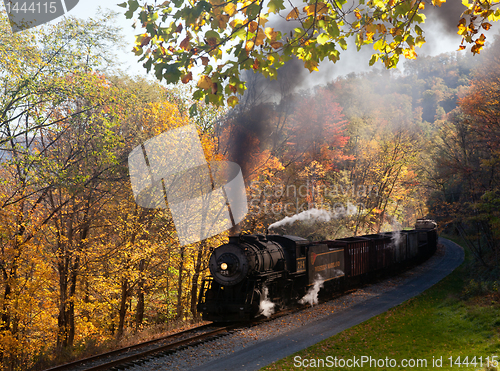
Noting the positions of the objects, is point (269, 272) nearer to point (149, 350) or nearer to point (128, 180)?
point (149, 350)

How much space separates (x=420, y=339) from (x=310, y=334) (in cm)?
348

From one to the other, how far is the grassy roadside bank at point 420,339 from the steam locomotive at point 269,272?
314cm

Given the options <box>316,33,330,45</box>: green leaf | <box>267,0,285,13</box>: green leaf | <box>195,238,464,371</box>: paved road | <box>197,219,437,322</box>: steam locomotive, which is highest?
<box>267,0,285,13</box>: green leaf

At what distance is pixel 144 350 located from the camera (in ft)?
35.2

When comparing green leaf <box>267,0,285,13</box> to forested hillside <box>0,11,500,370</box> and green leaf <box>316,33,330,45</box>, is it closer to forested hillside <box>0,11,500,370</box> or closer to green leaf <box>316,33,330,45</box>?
green leaf <box>316,33,330,45</box>

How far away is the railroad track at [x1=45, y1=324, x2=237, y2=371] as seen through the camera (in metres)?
9.54

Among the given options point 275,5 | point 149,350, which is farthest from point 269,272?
point 275,5

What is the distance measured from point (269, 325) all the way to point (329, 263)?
221 inches

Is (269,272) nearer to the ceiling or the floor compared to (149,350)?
nearer to the ceiling

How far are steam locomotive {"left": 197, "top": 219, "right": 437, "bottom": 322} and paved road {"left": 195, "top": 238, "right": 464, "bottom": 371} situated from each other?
1794 millimetres

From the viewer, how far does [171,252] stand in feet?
66.0

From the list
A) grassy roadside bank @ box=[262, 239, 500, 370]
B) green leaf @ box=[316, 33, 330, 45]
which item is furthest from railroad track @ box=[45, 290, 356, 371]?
green leaf @ box=[316, 33, 330, 45]

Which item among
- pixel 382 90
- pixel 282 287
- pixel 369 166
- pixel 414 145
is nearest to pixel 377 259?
pixel 282 287

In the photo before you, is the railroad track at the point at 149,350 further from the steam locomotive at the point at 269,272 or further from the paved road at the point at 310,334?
the paved road at the point at 310,334
